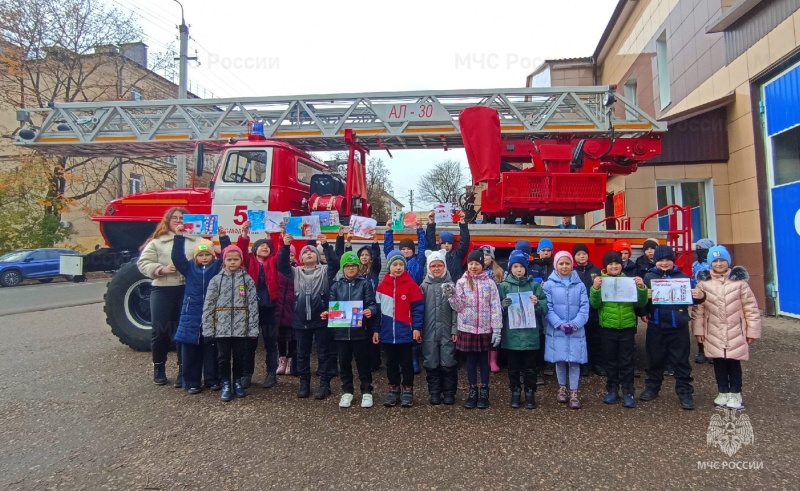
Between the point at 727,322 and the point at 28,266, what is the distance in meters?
22.9

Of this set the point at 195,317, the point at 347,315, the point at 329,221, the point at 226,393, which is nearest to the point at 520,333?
the point at 347,315

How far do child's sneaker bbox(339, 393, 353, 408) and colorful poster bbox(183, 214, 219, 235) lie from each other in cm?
243

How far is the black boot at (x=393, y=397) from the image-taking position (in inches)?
170

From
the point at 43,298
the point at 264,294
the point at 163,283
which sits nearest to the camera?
the point at 163,283

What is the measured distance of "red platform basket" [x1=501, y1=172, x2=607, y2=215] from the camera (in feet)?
18.8

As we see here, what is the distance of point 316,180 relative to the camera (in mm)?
7160

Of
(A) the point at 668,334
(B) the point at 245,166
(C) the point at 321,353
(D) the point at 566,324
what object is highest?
(B) the point at 245,166

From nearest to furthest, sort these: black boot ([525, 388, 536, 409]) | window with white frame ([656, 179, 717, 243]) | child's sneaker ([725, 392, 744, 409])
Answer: child's sneaker ([725, 392, 744, 409]) < black boot ([525, 388, 536, 409]) < window with white frame ([656, 179, 717, 243])

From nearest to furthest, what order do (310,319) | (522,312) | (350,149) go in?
(522,312) < (310,319) < (350,149)

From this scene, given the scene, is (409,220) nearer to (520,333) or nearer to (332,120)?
(520,333)

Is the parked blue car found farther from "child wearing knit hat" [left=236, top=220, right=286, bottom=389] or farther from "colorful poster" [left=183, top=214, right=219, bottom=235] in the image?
"child wearing knit hat" [left=236, top=220, right=286, bottom=389]

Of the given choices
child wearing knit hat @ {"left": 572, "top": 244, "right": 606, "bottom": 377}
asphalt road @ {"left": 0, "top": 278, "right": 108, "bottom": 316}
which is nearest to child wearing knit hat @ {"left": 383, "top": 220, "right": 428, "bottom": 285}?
child wearing knit hat @ {"left": 572, "top": 244, "right": 606, "bottom": 377}

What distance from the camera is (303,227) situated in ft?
17.3

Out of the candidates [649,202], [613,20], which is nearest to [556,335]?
[649,202]
